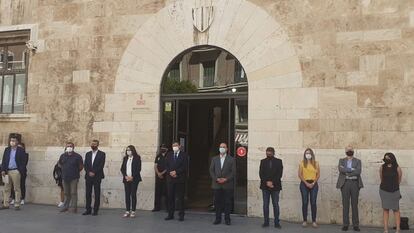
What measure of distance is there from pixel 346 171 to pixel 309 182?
84cm

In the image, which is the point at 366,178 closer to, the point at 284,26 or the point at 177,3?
the point at 284,26

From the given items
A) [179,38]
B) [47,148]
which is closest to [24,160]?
[47,148]

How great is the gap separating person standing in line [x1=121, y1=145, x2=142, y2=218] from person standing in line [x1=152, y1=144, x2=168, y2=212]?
27.0 inches

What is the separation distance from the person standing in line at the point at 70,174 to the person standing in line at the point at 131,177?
143 cm

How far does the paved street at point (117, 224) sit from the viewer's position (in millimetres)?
10102

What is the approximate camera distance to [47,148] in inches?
564

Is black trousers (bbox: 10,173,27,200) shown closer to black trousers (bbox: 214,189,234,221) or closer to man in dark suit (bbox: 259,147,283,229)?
black trousers (bbox: 214,189,234,221)

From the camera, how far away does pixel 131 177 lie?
12031 millimetres

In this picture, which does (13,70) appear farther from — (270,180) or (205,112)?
(270,180)

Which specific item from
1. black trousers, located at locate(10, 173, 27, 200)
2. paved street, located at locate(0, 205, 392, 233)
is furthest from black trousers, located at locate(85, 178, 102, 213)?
black trousers, located at locate(10, 173, 27, 200)

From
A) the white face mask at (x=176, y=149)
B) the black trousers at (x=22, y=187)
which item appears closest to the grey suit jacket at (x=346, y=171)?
the white face mask at (x=176, y=149)

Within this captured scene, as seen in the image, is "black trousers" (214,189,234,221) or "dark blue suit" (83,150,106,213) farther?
"dark blue suit" (83,150,106,213)

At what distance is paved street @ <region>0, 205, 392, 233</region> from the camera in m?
10.1

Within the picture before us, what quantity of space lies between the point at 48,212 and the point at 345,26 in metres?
8.67
